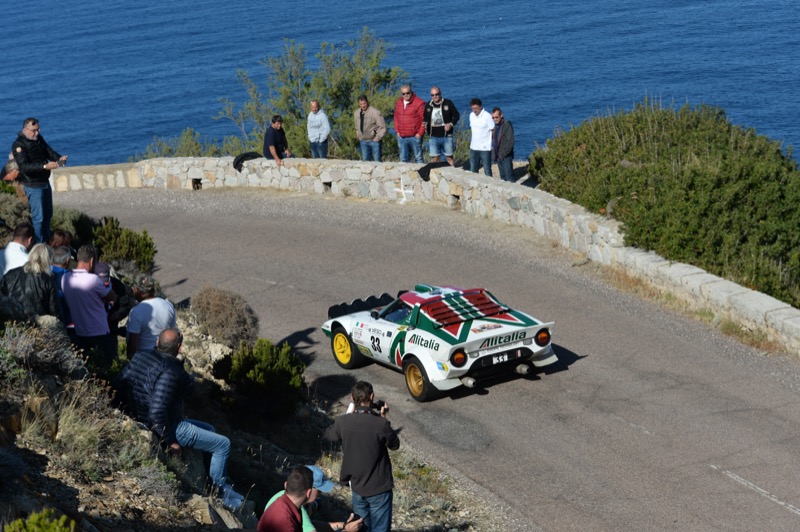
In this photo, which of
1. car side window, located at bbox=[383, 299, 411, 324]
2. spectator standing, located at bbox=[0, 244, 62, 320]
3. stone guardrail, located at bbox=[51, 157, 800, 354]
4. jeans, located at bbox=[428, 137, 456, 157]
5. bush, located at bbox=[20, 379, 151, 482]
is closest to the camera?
bush, located at bbox=[20, 379, 151, 482]

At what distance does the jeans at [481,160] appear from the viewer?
857 inches

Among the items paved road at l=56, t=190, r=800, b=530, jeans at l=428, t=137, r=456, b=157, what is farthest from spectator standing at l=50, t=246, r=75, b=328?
jeans at l=428, t=137, r=456, b=157

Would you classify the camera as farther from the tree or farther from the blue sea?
the blue sea

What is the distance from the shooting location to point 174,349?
8.56 metres

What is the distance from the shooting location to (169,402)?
855cm

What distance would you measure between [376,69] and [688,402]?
70.4 ft

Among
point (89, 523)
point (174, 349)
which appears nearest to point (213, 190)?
point (174, 349)

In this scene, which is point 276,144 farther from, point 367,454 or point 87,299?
point 367,454

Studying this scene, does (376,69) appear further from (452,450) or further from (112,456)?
(112,456)

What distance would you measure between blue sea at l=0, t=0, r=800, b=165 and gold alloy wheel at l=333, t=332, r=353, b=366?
148 feet

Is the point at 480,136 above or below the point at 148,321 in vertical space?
below

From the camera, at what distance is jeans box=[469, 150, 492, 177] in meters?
21.8

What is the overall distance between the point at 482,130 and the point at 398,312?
847 centimetres

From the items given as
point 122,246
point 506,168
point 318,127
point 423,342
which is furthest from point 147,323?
point 318,127
